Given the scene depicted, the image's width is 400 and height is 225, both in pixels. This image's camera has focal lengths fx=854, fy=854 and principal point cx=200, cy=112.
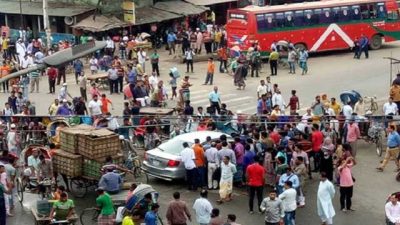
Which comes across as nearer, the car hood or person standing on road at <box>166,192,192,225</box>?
person standing on road at <box>166,192,192,225</box>

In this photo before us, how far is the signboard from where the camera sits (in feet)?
145

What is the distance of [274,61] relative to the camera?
37.9 m

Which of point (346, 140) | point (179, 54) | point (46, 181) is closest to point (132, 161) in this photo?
point (46, 181)

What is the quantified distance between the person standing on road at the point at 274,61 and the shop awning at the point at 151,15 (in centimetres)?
967

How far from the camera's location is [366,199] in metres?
20.9

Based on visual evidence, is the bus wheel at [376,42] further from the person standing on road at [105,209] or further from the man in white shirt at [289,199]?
the person standing on road at [105,209]

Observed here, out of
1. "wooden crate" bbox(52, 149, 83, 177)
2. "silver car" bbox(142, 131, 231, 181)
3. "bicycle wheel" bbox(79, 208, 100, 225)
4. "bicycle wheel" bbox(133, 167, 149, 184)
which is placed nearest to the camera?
"bicycle wheel" bbox(79, 208, 100, 225)

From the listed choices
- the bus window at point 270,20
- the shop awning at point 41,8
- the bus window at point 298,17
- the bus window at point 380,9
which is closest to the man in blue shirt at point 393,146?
the bus window at point 270,20

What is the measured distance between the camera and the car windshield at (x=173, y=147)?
72.5ft

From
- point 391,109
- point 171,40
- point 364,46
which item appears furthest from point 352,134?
point 171,40

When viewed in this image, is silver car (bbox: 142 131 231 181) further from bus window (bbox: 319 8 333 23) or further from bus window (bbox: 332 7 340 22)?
bus window (bbox: 332 7 340 22)

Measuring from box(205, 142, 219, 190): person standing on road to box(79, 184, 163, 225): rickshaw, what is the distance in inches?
107

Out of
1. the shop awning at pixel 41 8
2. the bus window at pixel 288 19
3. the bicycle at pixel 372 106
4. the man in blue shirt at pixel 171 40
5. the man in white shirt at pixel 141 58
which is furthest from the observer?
the shop awning at pixel 41 8

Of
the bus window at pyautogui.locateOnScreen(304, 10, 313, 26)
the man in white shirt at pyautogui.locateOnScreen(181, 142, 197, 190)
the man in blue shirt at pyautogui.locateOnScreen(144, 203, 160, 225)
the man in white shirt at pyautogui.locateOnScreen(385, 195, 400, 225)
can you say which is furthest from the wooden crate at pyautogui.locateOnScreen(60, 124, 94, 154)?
the bus window at pyautogui.locateOnScreen(304, 10, 313, 26)
